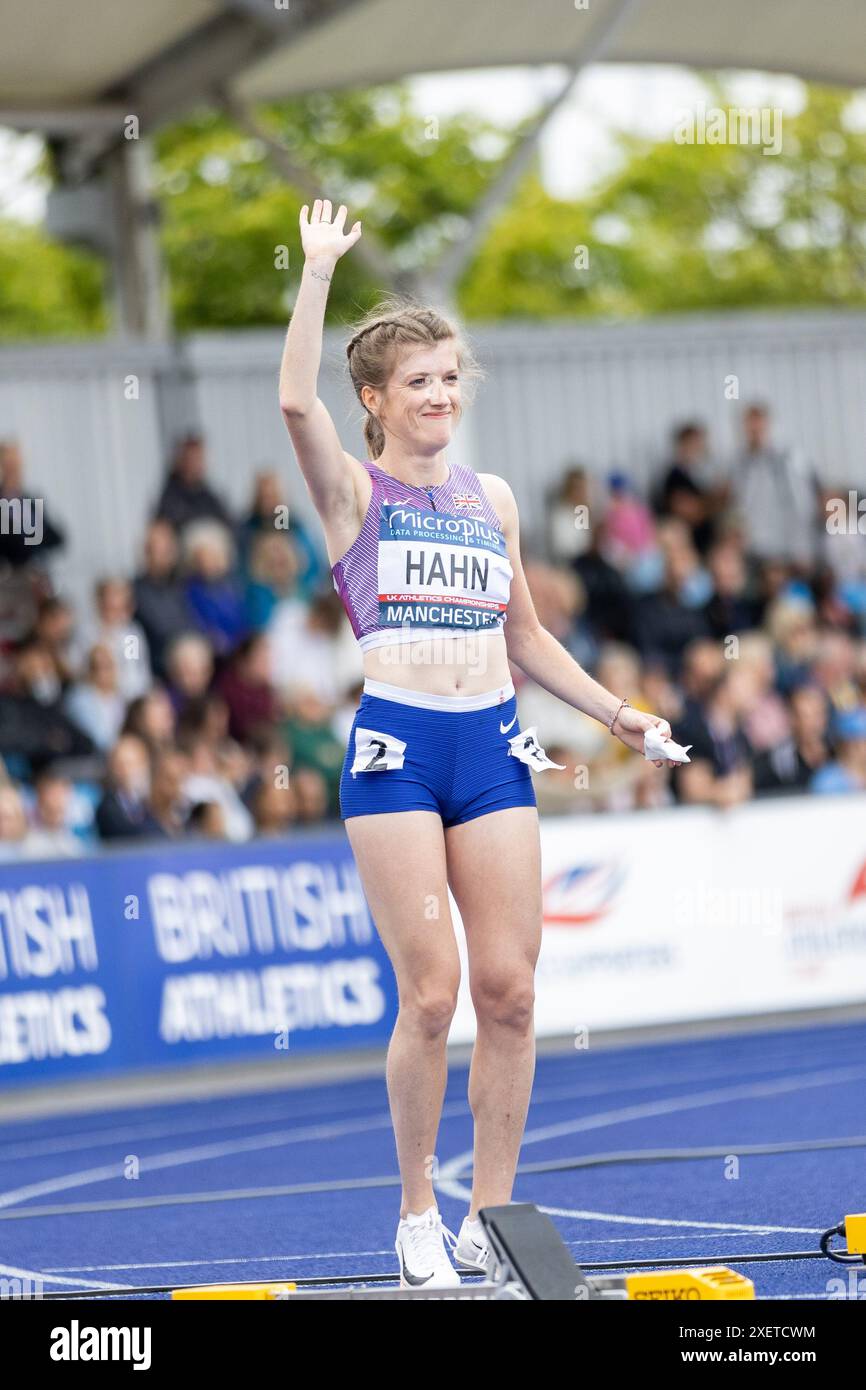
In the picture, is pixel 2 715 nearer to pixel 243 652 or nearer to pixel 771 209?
pixel 243 652

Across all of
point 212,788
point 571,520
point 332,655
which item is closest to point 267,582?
point 332,655

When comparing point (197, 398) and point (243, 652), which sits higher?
point (197, 398)

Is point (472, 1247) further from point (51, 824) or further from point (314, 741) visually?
point (314, 741)

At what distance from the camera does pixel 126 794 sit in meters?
13.0

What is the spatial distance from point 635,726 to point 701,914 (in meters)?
8.25

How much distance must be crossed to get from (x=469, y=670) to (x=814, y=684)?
Result: 11283 mm

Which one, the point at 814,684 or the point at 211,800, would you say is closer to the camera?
the point at 211,800

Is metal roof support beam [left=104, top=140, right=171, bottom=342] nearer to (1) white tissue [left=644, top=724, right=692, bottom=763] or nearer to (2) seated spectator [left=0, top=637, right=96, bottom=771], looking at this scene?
(2) seated spectator [left=0, top=637, right=96, bottom=771]

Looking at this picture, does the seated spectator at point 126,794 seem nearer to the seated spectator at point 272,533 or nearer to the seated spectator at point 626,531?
the seated spectator at point 272,533

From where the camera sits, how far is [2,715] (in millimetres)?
13867

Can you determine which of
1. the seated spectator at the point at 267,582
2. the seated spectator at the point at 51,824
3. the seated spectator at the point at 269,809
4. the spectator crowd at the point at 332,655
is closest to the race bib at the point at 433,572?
the spectator crowd at the point at 332,655

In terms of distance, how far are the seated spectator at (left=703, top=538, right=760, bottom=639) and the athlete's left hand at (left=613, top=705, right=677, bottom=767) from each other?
1091 cm
